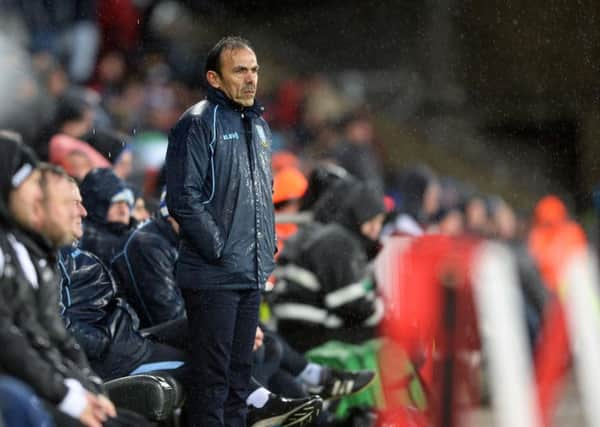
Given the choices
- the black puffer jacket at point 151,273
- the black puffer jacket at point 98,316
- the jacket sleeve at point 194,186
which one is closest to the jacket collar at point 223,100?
the jacket sleeve at point 194,186

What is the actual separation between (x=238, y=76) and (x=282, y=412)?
5.24 feet

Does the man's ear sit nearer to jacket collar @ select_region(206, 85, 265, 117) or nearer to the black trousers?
jacket collar @ select_region(206, 85, 265, 117)

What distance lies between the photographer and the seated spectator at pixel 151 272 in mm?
7621

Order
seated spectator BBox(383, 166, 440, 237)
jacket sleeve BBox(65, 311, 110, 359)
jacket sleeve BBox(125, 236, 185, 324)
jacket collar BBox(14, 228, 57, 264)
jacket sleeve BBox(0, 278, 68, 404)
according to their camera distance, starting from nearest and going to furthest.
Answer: jacket sleeve BBox(0, 278, 68, 404)
jacket collar BBox(14, 228, 57, 264)
jacket sleeve BBox(65, 311, 110, 359)
jacket sleeve BBox(125, 236, 185, 324)
seated spectator BBox(383, 166, 440, 237)

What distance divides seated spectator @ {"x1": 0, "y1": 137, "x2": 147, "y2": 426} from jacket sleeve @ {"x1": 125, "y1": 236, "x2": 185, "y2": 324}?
6.93 feet

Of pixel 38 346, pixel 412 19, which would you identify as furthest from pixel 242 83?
pixel 412 19

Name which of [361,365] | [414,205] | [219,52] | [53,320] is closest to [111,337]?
[219,52]

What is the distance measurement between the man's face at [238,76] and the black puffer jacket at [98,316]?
3.43 ft

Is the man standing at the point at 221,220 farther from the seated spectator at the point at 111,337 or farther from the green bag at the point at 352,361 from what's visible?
the green bag at the point at 352,361

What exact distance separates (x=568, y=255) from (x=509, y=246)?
143cm

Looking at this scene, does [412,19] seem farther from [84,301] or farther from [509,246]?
[84,301]

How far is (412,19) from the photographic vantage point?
21922mm

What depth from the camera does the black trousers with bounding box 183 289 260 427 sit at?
21.8 feet

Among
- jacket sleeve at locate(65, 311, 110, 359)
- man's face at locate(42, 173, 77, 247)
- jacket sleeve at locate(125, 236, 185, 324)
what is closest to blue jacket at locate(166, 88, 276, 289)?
jacket sleeve at locate(65, 311, 110, 359)
